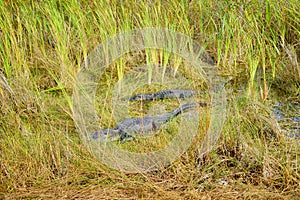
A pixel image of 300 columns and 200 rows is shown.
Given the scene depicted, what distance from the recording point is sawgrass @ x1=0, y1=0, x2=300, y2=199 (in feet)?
6.86

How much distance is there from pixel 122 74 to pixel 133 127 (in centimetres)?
58

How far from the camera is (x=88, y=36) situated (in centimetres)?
333

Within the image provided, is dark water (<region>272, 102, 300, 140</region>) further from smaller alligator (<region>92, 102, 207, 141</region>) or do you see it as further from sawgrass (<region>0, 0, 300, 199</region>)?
smaller alligator (<region>92, 102, 207, 141</region>)

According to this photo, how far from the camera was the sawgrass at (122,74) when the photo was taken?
82.3 inches

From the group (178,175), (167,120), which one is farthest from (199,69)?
(178,175)

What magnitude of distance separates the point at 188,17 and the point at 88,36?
846 millimetres

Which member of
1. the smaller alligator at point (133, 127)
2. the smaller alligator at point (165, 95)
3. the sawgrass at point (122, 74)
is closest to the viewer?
the sawgrass at point (122, 74)

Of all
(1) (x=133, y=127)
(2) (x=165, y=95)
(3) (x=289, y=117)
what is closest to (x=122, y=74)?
(2) (x=165, y=95)

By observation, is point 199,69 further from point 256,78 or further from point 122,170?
point 122,170

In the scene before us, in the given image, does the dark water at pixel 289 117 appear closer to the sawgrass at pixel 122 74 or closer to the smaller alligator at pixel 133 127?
the sawgrass at pixel 122 74

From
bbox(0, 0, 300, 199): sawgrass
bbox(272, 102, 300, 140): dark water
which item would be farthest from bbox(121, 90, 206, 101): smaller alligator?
bbox(272, 102, 300, 140): dark water

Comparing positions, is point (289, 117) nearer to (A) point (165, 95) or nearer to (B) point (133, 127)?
A: (A) point (165, 95)

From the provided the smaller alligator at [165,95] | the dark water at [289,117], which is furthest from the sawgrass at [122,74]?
the smaller alligator at [165,95]

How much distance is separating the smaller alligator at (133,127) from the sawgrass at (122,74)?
0.17 meters
